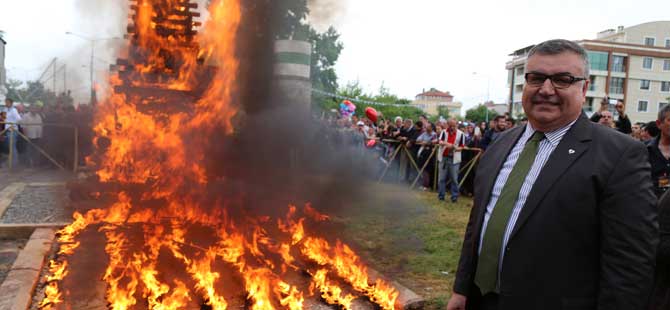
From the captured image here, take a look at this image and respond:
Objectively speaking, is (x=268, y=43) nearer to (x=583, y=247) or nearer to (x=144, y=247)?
(x=144, y=247)

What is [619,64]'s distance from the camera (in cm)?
6119

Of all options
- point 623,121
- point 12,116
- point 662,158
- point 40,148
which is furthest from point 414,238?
point 12,116

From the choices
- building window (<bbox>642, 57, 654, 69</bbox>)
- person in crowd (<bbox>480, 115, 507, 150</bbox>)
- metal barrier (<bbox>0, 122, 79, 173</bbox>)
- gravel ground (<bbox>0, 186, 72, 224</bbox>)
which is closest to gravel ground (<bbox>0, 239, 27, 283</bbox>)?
gravel ground (<bbox>0, 186, 72, 224</bbox>)

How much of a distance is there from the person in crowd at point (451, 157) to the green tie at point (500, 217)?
8702 millimetres

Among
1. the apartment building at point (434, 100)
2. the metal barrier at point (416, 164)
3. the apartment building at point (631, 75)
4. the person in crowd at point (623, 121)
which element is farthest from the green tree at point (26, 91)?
the apartment building at point (434, 100)

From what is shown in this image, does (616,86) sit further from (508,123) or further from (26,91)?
(26,91)

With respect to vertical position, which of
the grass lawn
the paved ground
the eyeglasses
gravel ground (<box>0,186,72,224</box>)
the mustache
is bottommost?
the paved ground

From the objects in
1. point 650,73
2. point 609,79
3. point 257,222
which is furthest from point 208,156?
point 650,73

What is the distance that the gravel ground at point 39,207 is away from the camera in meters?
7.28

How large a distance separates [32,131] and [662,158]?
14446 mm

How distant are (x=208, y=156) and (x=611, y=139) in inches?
263

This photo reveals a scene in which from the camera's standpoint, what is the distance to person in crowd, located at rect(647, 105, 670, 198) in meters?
3.50

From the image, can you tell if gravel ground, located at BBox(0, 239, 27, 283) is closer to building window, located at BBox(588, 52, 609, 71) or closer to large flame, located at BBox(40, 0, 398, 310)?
large flame, located at BBox(40, 0, 398, 310)

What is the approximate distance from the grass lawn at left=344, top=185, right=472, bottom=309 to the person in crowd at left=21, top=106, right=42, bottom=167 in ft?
31.5
